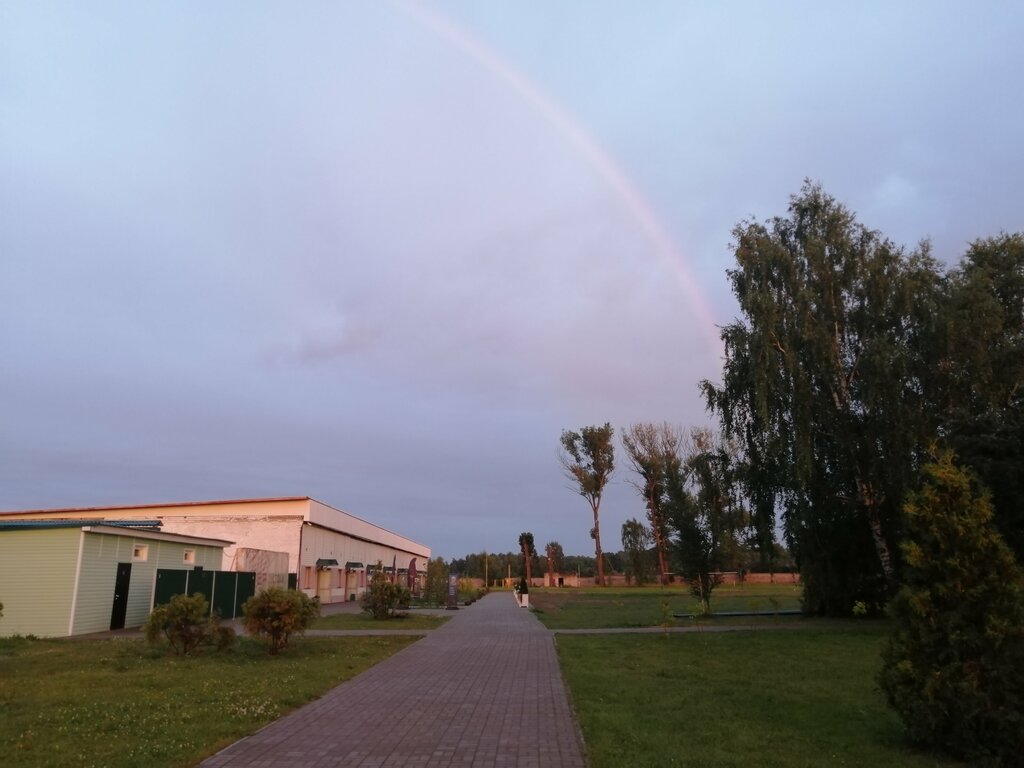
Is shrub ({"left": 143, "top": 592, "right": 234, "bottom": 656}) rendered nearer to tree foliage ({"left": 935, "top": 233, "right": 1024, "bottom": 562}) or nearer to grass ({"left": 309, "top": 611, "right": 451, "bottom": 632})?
grass ({"left": 309, "top": 611, "right": 451, "bottom": 632})

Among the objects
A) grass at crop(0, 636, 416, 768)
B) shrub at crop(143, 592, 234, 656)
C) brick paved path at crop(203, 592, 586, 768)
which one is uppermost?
shrub at crop(143, 592, 234, 656)

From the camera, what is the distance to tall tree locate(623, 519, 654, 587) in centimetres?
7988

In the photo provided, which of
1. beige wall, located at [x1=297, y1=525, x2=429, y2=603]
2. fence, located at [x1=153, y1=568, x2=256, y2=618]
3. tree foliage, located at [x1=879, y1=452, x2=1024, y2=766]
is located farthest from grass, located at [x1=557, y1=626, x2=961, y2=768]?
beige wall, located at [x1=297, y1=525, x2=429, y2=603]

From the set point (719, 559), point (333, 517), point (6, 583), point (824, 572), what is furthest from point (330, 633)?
point (333, 517)

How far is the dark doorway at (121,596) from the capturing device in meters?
25.1

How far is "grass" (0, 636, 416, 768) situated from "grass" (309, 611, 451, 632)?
7.75 m

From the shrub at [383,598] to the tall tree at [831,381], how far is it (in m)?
14.5

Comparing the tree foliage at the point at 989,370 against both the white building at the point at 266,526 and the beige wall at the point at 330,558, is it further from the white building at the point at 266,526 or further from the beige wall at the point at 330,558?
the beige wall at the point at 330,558

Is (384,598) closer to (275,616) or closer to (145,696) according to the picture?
(275,616)

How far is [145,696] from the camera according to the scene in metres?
10.7

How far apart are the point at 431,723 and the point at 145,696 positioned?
4579 mm

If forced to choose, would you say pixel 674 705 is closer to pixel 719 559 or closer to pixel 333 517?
pixel 719 559

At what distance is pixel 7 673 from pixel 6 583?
37.9 feet

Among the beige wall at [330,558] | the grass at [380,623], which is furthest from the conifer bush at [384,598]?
the beige wall at [330,558]
